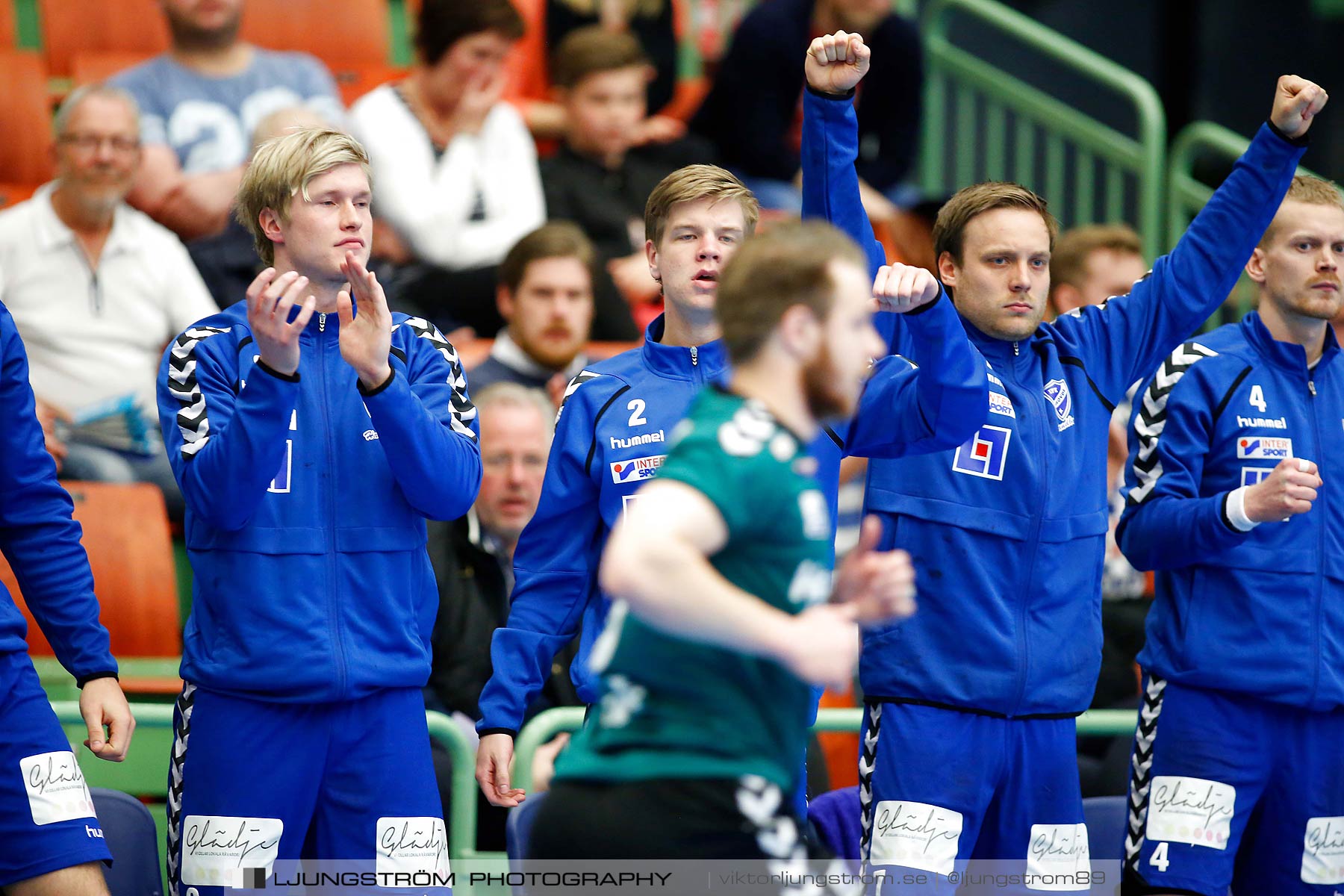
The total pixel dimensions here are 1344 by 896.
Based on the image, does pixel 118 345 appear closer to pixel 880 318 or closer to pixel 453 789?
pixel 453 789

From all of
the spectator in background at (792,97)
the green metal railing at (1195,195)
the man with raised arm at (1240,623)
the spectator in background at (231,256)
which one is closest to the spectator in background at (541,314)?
the spectator in background at (231,256)

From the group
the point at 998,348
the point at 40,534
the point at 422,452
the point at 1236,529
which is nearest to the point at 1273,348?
the point at 1236,529

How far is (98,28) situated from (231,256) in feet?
7.26

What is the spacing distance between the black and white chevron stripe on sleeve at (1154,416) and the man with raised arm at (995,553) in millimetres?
283

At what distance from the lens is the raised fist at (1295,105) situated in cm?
436

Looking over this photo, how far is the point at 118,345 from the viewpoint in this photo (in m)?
6.39

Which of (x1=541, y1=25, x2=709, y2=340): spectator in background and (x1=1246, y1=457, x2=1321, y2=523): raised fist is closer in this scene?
(x1=1246, y1=457, x2=1321, y2=523): raised fist

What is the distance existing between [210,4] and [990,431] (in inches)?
176

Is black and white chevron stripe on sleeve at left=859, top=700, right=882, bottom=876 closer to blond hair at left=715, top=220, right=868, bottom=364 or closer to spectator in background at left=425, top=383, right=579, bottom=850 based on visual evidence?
spectator in background at left=425, top=383, right=579, bottom=850

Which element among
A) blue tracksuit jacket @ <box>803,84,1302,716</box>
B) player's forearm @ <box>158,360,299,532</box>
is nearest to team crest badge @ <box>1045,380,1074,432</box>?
blue tracksuit jacket @ <box>803,84,1302,716</box>

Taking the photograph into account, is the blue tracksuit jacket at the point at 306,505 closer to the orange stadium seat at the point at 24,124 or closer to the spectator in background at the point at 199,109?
the spectator in background at the point at 199,109

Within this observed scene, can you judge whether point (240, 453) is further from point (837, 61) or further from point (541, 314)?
point (541, 314)

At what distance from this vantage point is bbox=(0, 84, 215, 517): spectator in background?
20.7ft

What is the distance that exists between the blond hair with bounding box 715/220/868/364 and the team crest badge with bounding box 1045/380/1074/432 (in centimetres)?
166
